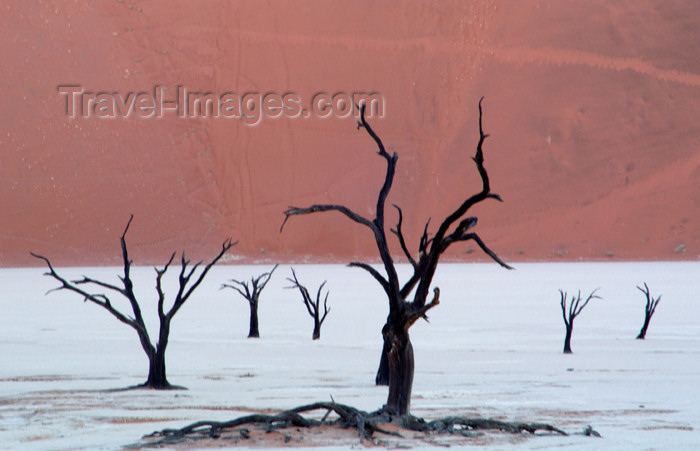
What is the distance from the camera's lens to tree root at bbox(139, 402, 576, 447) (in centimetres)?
634

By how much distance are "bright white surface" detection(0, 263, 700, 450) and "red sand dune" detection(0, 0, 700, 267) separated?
20.8 m

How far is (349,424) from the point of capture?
6609 mm

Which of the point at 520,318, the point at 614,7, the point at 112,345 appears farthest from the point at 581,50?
the point at 112,345

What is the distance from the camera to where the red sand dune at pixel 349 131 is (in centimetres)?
4597

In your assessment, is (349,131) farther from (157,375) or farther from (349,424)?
(349,424)

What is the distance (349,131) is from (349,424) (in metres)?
43.8

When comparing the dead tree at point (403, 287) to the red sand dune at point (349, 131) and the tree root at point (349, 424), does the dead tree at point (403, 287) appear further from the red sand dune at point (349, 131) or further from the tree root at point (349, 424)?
the red sand dune at point (349, 131)

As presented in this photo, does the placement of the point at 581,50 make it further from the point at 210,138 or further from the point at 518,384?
the point at 518,384

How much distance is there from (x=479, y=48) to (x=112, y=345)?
3968cm

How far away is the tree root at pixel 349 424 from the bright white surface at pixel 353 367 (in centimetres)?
23

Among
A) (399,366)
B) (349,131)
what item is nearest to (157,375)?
(399,366)

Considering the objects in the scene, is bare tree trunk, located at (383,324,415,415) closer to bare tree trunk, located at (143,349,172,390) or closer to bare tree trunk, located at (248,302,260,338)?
bare tree trunk, located at (143,349,172,390)

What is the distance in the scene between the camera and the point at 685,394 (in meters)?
9.22

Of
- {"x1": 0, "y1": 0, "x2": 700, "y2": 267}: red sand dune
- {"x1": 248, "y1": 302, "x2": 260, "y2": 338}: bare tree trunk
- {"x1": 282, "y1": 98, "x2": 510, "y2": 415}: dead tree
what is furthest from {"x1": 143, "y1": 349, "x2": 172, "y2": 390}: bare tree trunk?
{"x1": 0, "y1": 0, "x2": 700, "y2": 267}: red sand dune
